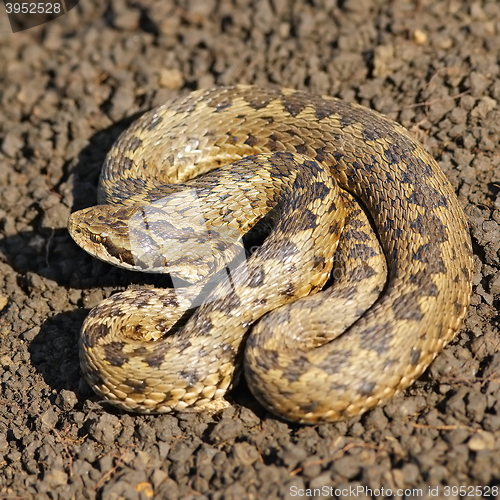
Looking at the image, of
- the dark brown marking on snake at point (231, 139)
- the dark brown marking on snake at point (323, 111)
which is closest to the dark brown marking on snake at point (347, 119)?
the dark brown marking on snake at point (323, 111)

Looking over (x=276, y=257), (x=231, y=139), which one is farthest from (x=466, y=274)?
(x=231, y=139)

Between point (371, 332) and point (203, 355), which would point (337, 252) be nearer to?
point (371, 332)

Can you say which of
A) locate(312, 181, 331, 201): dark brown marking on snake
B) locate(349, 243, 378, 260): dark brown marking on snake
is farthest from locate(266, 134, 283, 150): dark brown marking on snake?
locate(349, 243, 378, 260): dark brown marking on snake

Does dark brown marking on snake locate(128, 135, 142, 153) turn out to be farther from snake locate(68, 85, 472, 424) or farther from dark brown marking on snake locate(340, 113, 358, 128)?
dark brown marking on snake locate(340, 113, 358, 128)

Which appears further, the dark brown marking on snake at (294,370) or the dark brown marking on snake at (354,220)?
the dark brown marking on snake at (354,220)

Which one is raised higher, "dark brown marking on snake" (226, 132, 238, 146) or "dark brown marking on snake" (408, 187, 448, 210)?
"dark brown marking on snake" (226, 132, 238, 146)

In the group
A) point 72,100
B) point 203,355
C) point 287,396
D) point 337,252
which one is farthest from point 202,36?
point 287,396

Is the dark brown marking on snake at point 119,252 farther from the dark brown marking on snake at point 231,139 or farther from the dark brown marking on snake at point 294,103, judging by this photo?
the dark brown marking on snake at point 294,103
